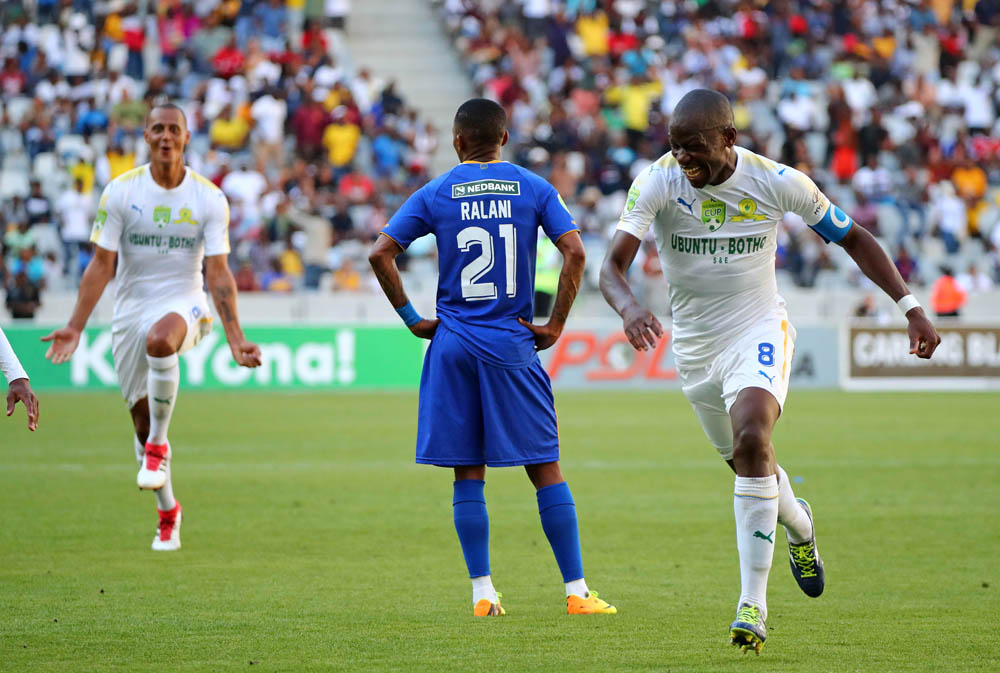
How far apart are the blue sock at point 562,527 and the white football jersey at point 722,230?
0.86 m

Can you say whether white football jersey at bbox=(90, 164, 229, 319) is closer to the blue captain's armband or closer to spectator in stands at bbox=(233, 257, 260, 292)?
the blue captain's armband

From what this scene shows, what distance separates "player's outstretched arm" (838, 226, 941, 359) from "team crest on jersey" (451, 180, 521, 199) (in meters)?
1.51

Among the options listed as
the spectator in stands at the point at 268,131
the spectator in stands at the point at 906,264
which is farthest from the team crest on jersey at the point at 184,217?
the spectator in stands at the point at 906,264

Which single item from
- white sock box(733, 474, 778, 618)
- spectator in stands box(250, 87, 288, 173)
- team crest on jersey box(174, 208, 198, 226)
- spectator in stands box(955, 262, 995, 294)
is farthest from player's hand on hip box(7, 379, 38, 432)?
spectator in stands box(955, 262, 995, 294)

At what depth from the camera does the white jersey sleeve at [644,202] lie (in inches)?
257

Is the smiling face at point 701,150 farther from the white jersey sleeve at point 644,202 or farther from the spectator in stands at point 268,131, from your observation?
the spectator in stands at point 268,131

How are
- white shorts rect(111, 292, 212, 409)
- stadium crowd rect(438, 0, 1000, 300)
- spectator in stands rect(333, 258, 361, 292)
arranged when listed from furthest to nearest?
1. stadium crowd rect(438, 0, 1000, 300)
2. spectator in stands rect(333, 258, 361, 292)
3. white shorts rect(111, 292, 212, 409)

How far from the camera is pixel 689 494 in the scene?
39.3 feet

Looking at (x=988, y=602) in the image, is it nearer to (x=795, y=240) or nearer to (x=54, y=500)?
(x=54, y=500)

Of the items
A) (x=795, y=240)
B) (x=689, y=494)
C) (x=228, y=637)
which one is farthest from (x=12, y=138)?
(x=228, y=637)

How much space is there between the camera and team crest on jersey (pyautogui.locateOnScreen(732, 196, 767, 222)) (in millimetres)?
6656

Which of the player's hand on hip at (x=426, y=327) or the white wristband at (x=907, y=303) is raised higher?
the white wristband at (x=907, y=303)

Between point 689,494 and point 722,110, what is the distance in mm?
6016

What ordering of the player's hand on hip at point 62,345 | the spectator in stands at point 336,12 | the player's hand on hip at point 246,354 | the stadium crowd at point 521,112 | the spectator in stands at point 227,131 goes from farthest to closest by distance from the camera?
the spectator in stands at point 336,12 → the spectator in stands at point 227,131 → the stadium crowd at point 521,112 → the player's hand on hip at point 62,345 → the player's hand on hip at point 246,354
